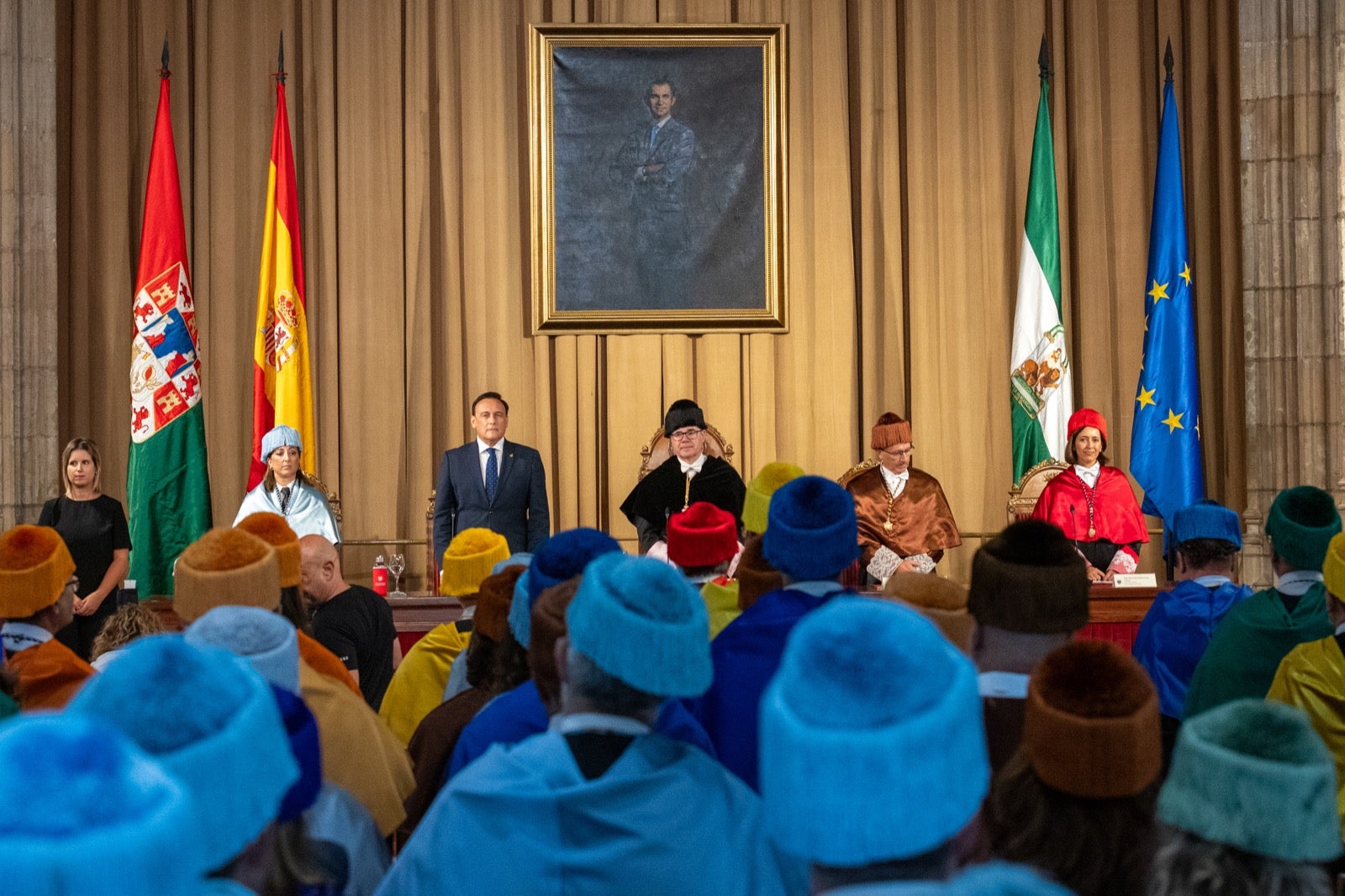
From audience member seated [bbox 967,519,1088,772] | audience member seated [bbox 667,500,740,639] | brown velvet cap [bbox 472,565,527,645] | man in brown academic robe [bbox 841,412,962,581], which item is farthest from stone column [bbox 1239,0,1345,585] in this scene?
audience member seated [bbox 967,519,1088,772]

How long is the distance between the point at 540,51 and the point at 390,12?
1003 mm

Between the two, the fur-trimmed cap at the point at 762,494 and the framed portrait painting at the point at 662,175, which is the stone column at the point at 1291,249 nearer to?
the framed portrait painting at the point at 662,175

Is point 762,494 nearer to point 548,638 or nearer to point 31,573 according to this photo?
point 31,573

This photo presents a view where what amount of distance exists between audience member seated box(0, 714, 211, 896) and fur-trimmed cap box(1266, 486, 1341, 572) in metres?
3.27

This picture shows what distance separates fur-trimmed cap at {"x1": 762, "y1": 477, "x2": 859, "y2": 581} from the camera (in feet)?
9.80

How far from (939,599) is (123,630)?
200 centimetres

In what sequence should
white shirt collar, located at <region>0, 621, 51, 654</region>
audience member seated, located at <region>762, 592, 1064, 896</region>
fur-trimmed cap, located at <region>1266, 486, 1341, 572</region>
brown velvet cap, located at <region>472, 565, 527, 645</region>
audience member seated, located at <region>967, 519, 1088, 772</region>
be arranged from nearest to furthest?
1. audience member seated, located at <region>762, 592, 1064, 896</region>
2. audience member seated, located at <region>967, 519, 1088, 772</region>
3. brown velvet cap, located at <region>472, 565, 527, 645</region>
4. white shirt collar, located at <region>0, 621, 51, 654</region>
5. fur-trimmed cap, located at <region>1266, 486, 1341, 572</region>

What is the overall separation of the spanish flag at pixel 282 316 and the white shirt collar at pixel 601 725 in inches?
280

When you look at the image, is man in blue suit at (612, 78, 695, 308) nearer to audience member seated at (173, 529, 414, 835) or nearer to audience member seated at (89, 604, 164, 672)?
audience member seated at (89, 604, 164, 672)

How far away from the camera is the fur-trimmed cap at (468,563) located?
13.2ft

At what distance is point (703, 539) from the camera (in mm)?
3822

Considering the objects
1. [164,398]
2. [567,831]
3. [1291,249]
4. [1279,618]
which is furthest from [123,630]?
[1291,249]

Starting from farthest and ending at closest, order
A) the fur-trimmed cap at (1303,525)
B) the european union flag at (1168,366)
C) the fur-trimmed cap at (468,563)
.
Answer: the european union flag at (1168,366) < the fur-trimmed cap at (468,563) < the fur-trimmed cap at (1303,525)

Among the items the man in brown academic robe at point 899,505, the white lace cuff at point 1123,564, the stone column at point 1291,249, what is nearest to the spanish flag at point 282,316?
the man in brown academic robe at point 899,505
